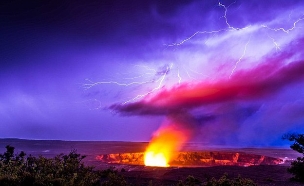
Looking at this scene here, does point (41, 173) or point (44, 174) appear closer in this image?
point (44, 174)

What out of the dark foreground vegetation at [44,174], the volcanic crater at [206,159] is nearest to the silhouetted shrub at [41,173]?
the dark foreground vegetation at [44,174]

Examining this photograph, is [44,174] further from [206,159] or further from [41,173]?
[206,159]

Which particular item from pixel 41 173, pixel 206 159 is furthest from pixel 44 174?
pixel 206 159

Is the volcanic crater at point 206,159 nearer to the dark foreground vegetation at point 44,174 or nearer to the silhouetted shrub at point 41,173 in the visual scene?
the dark foreground vegetation at point 44,174

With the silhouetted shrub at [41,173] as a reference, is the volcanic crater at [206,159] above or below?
below

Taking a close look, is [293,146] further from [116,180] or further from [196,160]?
[196,160]

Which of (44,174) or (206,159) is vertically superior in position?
(44,174)

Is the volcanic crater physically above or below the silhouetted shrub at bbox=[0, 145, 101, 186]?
below

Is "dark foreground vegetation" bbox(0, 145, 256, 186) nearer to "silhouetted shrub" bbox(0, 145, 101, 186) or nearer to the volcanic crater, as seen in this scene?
"silhouetted shrub" bbox(0, 145, 101, 186)

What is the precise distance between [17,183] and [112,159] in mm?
48107

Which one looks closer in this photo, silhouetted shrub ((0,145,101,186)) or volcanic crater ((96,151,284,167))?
silhouetted shrub ((0,145,101,186))

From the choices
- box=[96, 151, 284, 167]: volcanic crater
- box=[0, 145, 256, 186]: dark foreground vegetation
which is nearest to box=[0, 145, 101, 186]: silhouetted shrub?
box=[0, 145, 256, 186]: dark foreground vegetation

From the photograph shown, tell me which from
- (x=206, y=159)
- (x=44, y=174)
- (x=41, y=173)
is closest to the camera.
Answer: (x=44, y=174)

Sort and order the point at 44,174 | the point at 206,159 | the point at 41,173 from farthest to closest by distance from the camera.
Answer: the point at 206,159 < the point at 41,173 < the point at 44,174
